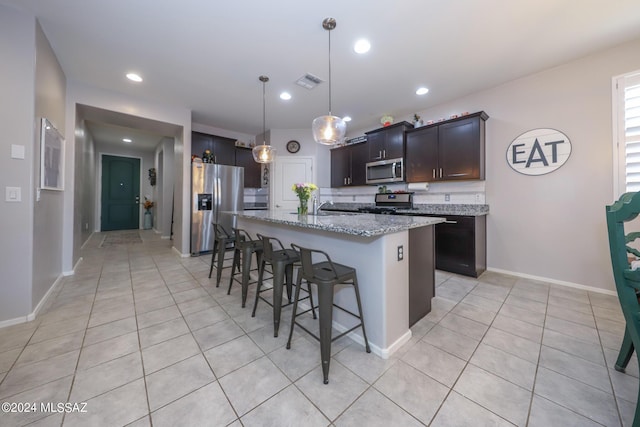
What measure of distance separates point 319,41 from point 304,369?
289 cm

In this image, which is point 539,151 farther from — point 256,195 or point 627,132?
point 256,195

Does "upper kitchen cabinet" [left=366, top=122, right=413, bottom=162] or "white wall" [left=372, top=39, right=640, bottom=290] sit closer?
"white wall" [left=372, top=39, right=640, bottom=290]

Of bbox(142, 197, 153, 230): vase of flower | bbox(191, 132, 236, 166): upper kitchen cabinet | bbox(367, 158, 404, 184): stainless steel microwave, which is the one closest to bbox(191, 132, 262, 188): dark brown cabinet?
bbox(191, 132, 236, 166): upper kitchen cabinet

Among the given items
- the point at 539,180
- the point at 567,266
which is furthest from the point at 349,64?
the point at 567,266

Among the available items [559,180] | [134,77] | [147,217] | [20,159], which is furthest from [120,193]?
[559,180]

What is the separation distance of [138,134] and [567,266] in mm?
8514

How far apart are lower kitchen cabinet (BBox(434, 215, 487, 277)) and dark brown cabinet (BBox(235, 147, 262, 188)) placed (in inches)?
161

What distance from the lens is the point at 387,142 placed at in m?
4.26

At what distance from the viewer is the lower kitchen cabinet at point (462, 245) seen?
10.2 ft

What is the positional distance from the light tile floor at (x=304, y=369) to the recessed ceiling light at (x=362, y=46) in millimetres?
2755

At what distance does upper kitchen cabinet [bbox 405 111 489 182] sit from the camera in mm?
3293

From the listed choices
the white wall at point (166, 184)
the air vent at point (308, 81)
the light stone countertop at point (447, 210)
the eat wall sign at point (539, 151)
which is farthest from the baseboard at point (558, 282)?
the white wall at point (166, 184)

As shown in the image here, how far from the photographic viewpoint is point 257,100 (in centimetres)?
381

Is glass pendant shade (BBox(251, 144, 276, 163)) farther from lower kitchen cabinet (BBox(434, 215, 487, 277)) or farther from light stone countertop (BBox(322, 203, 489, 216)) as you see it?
lower kitchen cabinet (BBox(434, 215, 487, 277))
